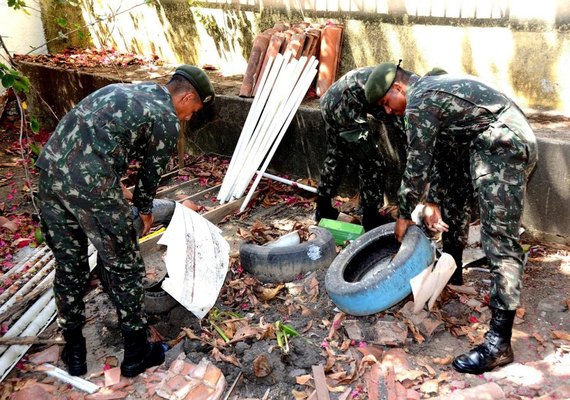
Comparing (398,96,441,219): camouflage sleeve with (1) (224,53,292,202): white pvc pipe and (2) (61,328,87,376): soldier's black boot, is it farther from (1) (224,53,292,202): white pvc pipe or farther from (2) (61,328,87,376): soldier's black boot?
(1) (224,53,292,202): white pvc pipe

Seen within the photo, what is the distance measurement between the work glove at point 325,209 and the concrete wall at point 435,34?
1.93 m

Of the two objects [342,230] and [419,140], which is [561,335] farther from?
[342,230]

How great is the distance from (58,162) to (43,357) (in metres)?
1.63

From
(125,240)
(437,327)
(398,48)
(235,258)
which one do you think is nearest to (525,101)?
(398,48)

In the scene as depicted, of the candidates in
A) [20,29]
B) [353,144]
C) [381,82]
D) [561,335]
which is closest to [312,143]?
[353,144]

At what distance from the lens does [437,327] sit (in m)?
4.14

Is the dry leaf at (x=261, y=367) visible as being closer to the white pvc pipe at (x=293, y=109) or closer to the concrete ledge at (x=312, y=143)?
the white pvc pipe at (x=293, y=109)

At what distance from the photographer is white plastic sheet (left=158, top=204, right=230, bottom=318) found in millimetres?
4098

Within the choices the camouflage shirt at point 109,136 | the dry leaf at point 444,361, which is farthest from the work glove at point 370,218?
the camouflage shirt at point 109,136

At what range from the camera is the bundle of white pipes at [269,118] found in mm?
6371

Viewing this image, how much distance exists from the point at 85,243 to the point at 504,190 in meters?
2.83

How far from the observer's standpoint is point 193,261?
14.1 feet

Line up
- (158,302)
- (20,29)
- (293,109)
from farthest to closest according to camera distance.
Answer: (20,29)
(293,109)
(158,302)

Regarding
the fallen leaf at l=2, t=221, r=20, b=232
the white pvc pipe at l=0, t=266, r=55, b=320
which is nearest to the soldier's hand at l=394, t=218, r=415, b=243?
the white pvc pipe at l=0, t=266, r=55, b=320
